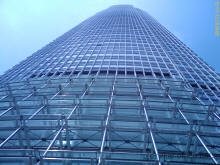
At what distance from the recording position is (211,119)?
26562 mm

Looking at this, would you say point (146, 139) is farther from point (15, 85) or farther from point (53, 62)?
point (53, 62)

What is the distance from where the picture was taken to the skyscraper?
1984 centimetres

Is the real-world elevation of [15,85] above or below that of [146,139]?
below

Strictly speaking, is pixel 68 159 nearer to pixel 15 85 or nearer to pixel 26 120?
pixel 26 120

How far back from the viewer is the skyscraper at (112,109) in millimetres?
19844

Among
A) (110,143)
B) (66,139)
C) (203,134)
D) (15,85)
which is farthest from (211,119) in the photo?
(15,85)

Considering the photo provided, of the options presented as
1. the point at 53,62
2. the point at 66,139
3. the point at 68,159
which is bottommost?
the point at 53,62

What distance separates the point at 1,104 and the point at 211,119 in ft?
53.9

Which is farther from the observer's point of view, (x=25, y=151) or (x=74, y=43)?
(x=74, y=43)

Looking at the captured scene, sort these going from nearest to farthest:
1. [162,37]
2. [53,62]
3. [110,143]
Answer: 1. [110,143]
2. [53,62]
3. [162,37]

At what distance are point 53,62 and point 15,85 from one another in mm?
11527

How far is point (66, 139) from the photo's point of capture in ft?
72.0

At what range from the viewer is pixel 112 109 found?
2669cm

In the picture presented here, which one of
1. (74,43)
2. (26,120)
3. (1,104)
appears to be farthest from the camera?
(74,43)
